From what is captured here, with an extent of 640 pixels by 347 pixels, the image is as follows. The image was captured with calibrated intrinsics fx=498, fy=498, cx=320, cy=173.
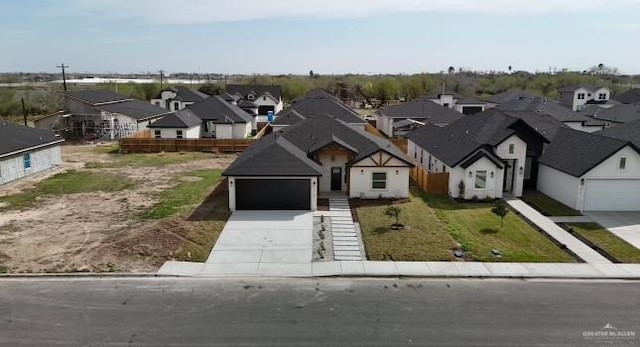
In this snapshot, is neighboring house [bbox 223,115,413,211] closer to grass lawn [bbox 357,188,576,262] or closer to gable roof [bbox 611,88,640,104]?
grass lawn [bbox 357,188,576,262]

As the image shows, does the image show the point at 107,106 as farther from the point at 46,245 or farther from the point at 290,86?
the point at 290,86

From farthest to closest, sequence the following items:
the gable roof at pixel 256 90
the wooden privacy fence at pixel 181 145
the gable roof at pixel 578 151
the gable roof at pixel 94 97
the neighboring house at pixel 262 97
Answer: the gable roof at pixel 256 90 → the neighboring house at pixel 262 97 → the gable roof at pixel 94 97 → the wooden privacy fence at pixel 181 145 → the gable roof at pixel 578 151

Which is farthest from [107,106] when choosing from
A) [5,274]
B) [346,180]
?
[5,274]

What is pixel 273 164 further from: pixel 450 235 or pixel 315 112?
pixel 315 112

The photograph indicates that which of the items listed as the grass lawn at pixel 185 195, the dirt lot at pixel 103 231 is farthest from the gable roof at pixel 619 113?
the dirt lot at pixel 103 231

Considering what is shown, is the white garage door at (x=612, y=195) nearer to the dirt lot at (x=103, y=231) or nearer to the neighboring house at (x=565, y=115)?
the dirt lot at (x=103, y=231)

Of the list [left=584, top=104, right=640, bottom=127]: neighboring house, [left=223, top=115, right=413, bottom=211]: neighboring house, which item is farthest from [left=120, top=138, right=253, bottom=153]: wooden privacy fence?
[left=584, top=104, right=640, bottom=127]: neighboring house
